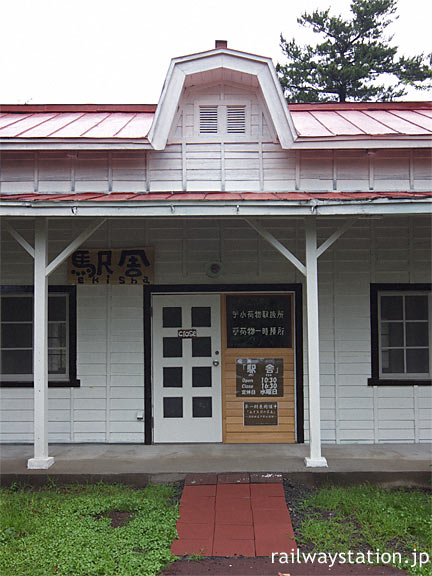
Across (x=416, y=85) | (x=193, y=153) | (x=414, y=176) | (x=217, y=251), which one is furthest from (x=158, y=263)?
(x=416, y=85)

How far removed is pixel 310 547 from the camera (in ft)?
15.0

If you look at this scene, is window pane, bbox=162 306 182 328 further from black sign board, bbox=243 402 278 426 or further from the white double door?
black sign board, bbox=243 402 278 426

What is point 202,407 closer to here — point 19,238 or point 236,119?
point 19,238

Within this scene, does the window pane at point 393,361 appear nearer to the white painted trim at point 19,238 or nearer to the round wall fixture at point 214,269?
A: the round wall fixture at point 214,269

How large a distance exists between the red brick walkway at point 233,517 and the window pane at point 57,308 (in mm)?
3133

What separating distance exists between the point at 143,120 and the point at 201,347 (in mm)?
3759

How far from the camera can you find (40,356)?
633 cm

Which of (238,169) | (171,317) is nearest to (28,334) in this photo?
(171,317)

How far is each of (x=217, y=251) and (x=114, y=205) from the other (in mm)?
2040

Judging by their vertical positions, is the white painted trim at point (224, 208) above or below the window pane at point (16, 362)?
above

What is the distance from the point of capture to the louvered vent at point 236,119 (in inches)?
296

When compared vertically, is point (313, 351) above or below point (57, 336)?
below

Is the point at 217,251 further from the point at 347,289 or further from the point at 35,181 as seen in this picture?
the point at 35,181

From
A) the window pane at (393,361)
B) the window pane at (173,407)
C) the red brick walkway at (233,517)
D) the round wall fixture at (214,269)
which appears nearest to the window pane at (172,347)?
the window pane at (173,407)
